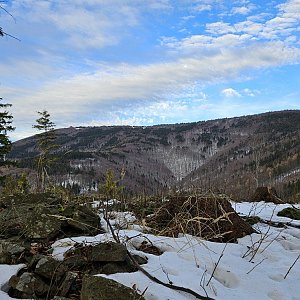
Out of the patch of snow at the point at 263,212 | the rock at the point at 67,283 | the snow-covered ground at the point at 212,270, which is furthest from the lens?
the patch of snow at the point at 263,212

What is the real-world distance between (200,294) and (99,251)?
1.06 meters

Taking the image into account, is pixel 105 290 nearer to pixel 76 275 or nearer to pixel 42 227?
pixel 76 275

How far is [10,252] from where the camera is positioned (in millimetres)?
3654

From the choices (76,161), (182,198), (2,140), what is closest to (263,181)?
(76,161)

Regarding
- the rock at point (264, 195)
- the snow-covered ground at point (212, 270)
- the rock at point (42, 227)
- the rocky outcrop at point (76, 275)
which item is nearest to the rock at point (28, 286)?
the rocky outcrop at point (76, 275)

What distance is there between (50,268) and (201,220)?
251 centimetres

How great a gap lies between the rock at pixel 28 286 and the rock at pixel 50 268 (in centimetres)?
7

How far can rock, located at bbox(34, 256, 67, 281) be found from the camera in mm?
3131

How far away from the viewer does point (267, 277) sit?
3652 mm

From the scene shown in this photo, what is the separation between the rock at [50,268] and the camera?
123 inches

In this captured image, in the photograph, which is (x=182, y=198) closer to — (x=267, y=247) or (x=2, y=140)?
(x=267, y=247)

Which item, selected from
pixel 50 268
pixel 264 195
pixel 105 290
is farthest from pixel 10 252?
pixel 264 195

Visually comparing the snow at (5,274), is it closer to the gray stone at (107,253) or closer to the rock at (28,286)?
the rock at (28,286)

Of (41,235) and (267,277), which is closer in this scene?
(267,277)
